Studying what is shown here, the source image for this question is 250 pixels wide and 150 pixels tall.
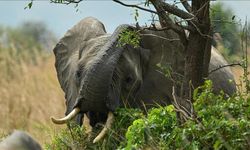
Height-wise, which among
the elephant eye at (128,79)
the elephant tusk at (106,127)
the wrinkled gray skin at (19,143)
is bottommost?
the elephant tusk at (106,127)

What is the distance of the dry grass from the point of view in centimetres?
1448

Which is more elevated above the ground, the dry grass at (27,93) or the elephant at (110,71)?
the elephant at (110,71)

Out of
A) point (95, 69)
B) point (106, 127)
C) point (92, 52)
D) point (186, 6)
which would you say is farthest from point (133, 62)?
point (186, 6)

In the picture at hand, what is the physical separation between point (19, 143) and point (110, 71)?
129 cm

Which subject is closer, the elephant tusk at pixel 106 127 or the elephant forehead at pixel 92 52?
the elephant tusk at pixel 106 127

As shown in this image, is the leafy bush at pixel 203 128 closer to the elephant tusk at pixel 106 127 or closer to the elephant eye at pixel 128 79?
the elephant tusk at pixel 106 127

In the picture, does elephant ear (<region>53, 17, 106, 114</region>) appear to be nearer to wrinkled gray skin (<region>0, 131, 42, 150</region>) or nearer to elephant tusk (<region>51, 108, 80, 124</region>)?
elephant tusk (<region>51, 108, 80, 124</region>)

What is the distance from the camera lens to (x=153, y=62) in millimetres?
8578

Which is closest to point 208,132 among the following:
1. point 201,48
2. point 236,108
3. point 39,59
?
point 236,108

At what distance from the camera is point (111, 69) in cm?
748

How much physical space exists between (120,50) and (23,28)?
31.3 meters

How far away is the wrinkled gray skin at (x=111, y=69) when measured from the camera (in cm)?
730

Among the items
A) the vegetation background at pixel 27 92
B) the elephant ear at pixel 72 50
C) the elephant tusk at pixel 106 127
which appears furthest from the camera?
the vegetation background at pixel 27 92

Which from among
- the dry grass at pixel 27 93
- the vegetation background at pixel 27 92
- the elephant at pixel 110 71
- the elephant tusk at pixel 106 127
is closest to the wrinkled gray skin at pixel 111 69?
the elephant at pixel 110 71
